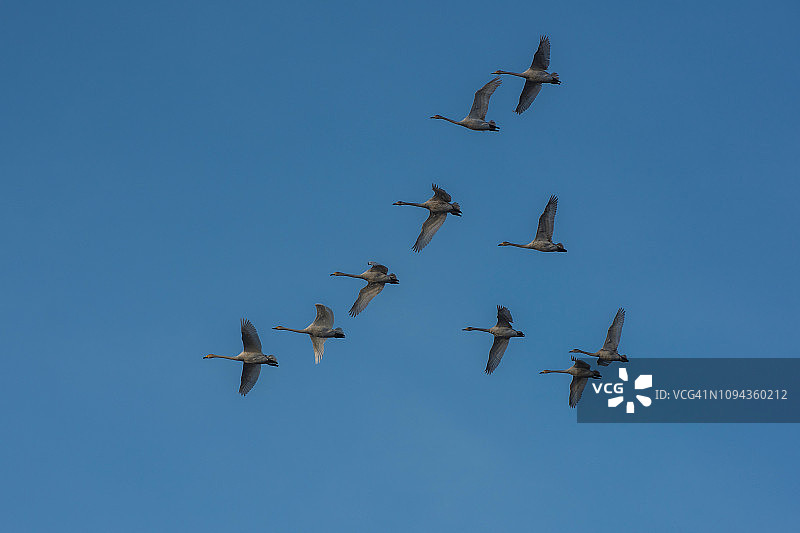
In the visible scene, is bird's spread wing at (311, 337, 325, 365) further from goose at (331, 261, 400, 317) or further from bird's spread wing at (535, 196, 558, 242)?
bird's spread wing at (535, 196, 558, 242)

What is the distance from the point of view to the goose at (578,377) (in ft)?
354

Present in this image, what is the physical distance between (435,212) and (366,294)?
21.3 ft

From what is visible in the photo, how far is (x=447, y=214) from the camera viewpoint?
10312 cm

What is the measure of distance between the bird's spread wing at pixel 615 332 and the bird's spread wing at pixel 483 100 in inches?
577

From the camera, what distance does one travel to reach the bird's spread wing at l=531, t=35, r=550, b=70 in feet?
338

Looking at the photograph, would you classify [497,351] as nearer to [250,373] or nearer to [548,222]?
[548,222]

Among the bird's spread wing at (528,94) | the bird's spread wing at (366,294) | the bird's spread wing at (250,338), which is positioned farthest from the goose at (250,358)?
the bird's spread wing at (528,94)

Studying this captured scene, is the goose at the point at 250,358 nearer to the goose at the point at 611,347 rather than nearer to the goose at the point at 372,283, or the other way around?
the goose at the point at 372,283

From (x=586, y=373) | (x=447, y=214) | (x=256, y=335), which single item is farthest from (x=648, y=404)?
(x=256, y=335)

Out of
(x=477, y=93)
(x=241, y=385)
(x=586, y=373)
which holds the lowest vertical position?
(x=241, y=385)

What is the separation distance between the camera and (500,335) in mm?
105125

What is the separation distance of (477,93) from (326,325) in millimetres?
16382

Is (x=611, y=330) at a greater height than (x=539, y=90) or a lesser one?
lesser

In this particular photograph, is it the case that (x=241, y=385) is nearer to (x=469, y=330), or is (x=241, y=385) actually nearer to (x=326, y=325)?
(x=326, y=325)
